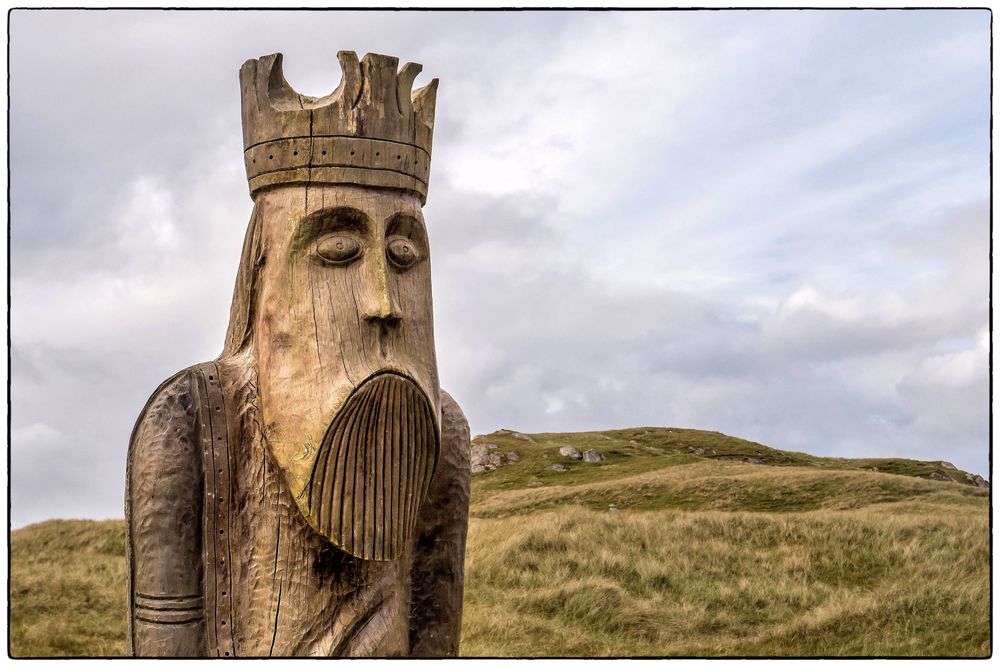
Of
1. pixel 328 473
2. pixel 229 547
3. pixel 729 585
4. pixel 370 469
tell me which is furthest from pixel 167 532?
pixel 729 585

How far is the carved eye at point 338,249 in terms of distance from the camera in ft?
14.6

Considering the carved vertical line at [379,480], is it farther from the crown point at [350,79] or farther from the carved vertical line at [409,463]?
the crown point at [350,79]

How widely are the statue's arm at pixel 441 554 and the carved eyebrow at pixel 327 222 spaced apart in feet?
3.83

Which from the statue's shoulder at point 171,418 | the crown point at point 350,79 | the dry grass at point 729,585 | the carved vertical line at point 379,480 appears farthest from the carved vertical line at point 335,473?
the dry grass at point 729,585

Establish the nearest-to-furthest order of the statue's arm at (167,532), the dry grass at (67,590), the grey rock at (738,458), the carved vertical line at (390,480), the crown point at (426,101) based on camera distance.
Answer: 1. the statue's arm at (167,532)
2. the carved vertical line at (390,480)
3. the crown point at (426,101)
4. the dry grass at (67,590)
5. the grey rock at (738,458)

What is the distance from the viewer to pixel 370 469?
14.4 feet

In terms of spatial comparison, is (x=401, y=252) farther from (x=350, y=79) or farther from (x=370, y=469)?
(x=370, y=469)

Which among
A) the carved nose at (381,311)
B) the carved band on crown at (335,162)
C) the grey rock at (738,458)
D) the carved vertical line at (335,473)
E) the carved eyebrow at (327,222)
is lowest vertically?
the carved vertical line at (335,473)

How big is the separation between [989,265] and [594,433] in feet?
126

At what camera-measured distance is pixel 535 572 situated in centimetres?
1352

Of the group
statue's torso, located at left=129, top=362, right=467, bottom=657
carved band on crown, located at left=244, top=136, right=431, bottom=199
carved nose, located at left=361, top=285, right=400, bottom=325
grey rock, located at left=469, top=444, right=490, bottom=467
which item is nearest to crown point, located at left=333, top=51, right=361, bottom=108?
carved band on crown, located at left=244, top=136, right=431, bottom=199

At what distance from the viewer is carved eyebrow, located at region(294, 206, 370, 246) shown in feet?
14.6

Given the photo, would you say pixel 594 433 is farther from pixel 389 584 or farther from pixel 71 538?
pixel 389 584

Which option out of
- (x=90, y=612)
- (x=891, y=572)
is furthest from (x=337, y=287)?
(x=891, y=572)
